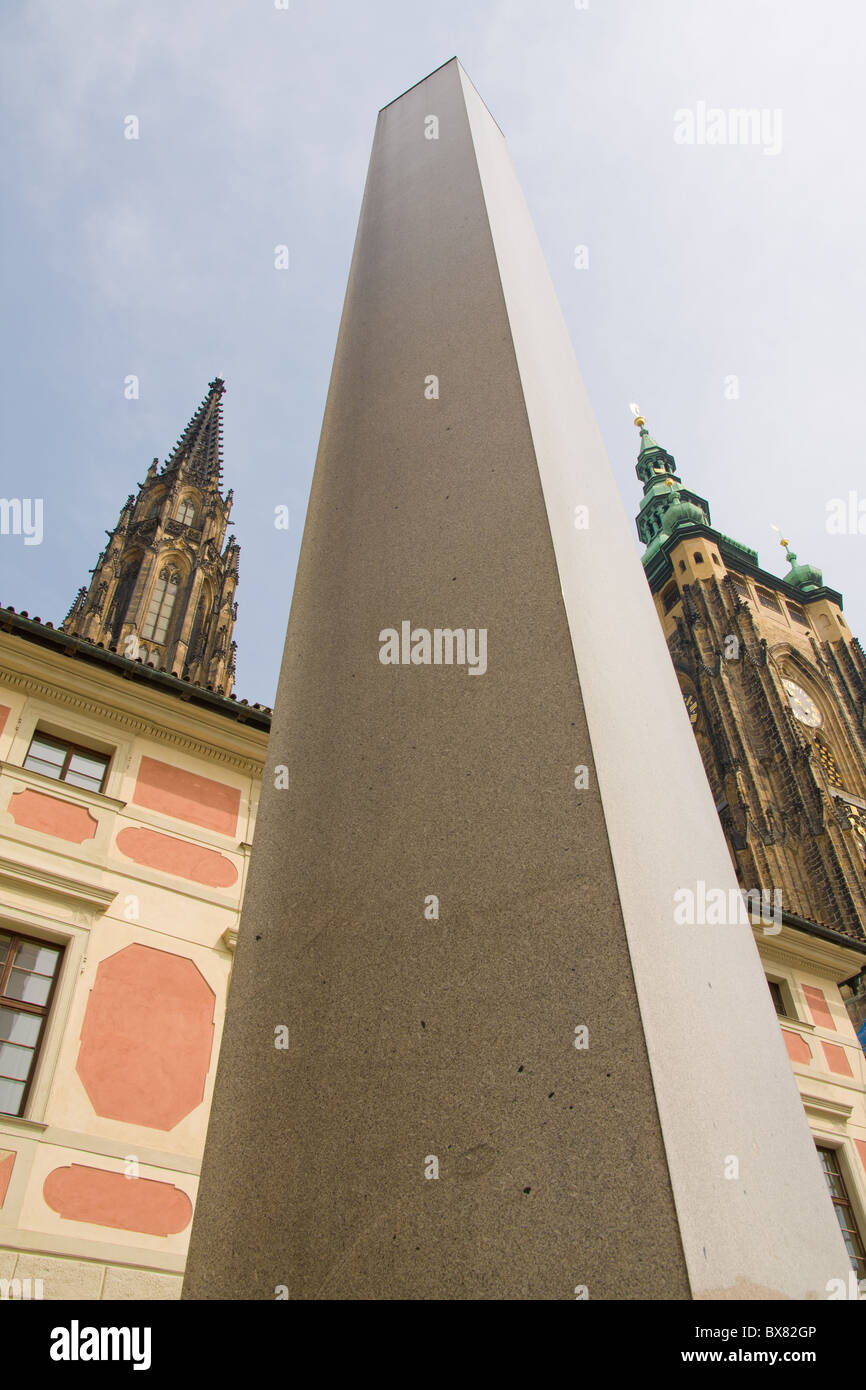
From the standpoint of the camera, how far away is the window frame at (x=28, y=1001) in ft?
23.8

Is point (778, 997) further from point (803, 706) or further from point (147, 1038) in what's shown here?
point (803, 706)

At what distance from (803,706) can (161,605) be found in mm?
30425

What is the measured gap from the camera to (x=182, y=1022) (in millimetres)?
8133

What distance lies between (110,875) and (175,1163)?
241cm

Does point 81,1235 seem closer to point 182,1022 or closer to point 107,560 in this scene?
point 182,1022

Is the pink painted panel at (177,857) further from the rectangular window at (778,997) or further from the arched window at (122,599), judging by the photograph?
the arched window at (122,599)

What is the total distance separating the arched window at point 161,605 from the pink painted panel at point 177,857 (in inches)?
1035

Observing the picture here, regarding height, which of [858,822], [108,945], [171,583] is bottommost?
[108,945]

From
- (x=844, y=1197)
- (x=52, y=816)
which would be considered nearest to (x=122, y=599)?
(x=52, y=816)

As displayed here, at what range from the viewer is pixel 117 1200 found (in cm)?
706

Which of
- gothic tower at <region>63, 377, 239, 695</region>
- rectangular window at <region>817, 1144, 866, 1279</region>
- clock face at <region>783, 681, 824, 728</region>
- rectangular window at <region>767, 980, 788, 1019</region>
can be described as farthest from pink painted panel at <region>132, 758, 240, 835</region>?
clock face at <region>783, 681, 824, 728</region>

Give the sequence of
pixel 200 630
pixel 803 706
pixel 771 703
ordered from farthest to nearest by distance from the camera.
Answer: pixel 803 706 → pixel 771 703 → pixel 200 630
